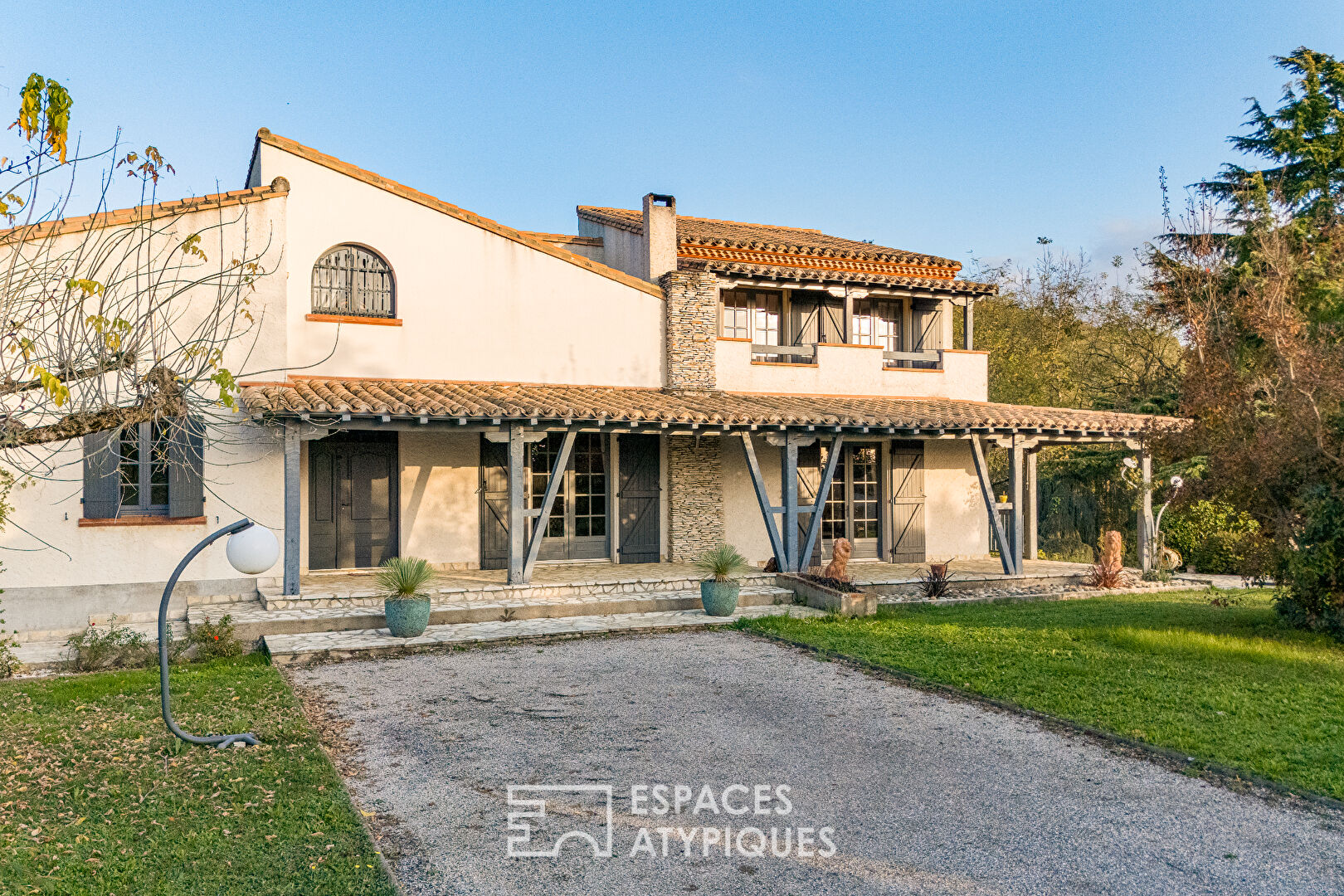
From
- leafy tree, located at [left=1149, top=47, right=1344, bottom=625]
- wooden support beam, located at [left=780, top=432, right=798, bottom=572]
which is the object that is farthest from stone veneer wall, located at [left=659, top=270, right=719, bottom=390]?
leafy tree, located at [left=1149, top=47, right=1344, bottom=625]

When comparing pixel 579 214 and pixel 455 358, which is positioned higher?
pixel 579 214

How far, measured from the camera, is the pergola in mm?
11320

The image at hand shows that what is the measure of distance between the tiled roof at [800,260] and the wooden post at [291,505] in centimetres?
683

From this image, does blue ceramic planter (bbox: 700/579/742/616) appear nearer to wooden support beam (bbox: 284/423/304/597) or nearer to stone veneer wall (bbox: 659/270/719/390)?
stone veneer wall (bbox: 659/270/719/390)

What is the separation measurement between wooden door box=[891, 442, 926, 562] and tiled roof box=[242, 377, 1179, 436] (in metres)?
1.02

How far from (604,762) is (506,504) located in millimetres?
8585

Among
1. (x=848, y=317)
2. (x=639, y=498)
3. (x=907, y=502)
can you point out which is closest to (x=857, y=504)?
(x=907, y=502)

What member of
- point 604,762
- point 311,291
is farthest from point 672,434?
point 604,762

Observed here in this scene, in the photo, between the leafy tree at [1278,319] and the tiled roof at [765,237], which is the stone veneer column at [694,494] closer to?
the tiled roof at [765,237]

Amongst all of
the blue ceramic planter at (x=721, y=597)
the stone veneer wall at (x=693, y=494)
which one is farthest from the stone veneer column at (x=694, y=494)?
the blue ceramic planter at (x=721, y=597)

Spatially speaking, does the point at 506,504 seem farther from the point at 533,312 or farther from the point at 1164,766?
the point at 1164,766

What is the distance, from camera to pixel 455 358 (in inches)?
535

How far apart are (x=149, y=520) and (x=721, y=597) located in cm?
707

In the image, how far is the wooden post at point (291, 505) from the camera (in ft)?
36.8
